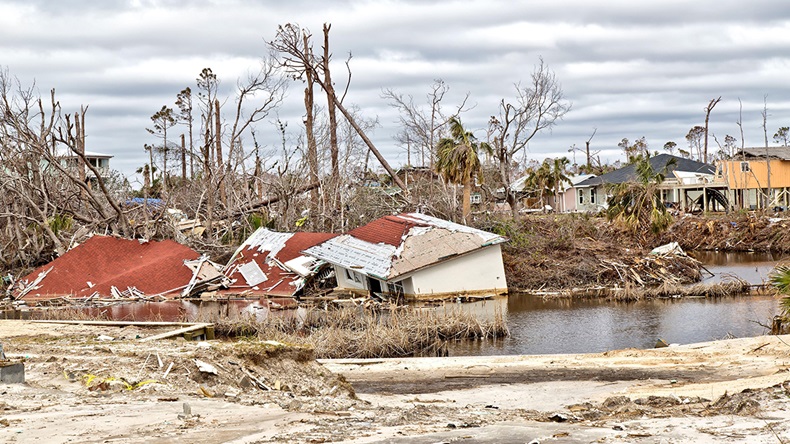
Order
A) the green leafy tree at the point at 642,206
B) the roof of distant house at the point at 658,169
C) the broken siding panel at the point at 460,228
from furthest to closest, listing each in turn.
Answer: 1. the roof of distant house at the point at 658,169
2. the green leafy tree at the point at 642,206
3. the broken siding panel at the point at 460,228

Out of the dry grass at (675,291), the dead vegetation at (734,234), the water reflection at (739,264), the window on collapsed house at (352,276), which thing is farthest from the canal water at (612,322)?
the dead vegetation at (734,234)

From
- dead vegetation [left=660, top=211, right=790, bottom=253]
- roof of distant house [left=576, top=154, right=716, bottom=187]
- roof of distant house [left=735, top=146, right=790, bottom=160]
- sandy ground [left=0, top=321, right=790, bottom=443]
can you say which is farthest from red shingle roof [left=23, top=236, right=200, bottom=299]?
roof of distant house [left=735, top=146, right=790, bottom=160]

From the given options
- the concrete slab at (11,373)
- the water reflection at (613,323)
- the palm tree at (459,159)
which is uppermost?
the palm tree at (459,159)

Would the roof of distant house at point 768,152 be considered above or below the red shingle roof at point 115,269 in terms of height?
above

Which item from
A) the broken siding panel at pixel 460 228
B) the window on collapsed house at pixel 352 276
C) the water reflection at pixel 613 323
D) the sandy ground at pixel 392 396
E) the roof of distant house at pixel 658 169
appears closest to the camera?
the sandy ground at pixel 392 396

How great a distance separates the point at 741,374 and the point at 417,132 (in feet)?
133

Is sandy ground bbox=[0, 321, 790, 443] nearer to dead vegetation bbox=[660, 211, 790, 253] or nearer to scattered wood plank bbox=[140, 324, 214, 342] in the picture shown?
scattered wood plank bbox=[140, 324, 214, 342]

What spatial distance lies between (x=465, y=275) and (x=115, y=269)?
540 inches

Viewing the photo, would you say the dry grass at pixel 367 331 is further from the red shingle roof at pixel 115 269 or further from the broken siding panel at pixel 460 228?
the red shingle roof at pixel 115 269

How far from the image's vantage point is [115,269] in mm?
36812

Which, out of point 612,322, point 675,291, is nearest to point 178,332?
point 612,322

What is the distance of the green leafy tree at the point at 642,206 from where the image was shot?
43.9m

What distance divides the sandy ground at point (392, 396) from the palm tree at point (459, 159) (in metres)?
21.9

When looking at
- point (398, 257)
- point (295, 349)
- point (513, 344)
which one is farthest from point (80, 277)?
point (295, 349)
